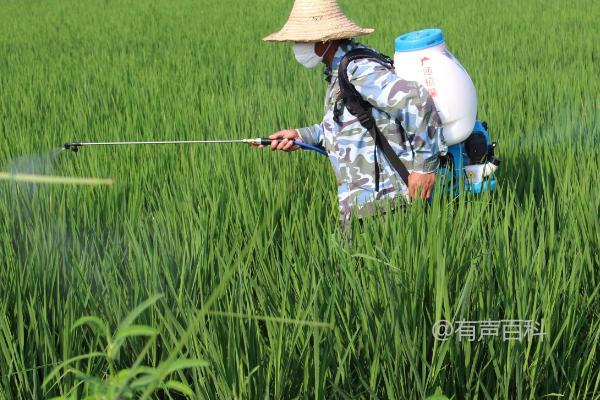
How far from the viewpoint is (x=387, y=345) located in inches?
58.6

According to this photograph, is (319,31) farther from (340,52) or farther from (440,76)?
(440,76)

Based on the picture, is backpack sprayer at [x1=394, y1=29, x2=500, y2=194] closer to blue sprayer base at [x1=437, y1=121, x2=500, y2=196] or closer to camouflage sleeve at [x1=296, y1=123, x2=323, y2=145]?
blue sprayer base at [x1=437, y1=121, x2=500, y2=196]

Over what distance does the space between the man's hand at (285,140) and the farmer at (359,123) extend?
0.40 feet

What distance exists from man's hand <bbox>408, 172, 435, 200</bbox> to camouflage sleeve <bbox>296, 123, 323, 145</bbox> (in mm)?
432

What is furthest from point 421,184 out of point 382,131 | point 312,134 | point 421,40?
point 312,134

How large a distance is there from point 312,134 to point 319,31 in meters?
0.39

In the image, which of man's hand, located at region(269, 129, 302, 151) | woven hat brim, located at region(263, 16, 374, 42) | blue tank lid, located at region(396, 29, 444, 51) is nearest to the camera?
blue tank lid, located at region(396, 29, 444, 51)

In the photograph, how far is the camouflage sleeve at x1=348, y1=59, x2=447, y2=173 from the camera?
2127 mm

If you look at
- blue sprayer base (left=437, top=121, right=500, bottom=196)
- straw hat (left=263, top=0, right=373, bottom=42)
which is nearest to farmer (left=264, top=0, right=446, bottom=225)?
straw hat (left=263, top=0, right=373, bottom=42)

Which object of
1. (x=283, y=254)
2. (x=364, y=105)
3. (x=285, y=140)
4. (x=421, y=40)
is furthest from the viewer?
(x=285, y=140)

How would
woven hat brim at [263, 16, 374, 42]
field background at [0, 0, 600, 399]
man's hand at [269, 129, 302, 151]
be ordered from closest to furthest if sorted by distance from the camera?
1. field background at [0, 0, 600, 399]
2. woven hat brim at [263, 16, 374, 42]
3. man's hand at [269, 129, 302, 151]

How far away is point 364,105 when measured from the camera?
88.7 inches

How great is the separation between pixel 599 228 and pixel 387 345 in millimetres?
861

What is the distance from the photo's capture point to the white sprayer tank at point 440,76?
2.13 m
